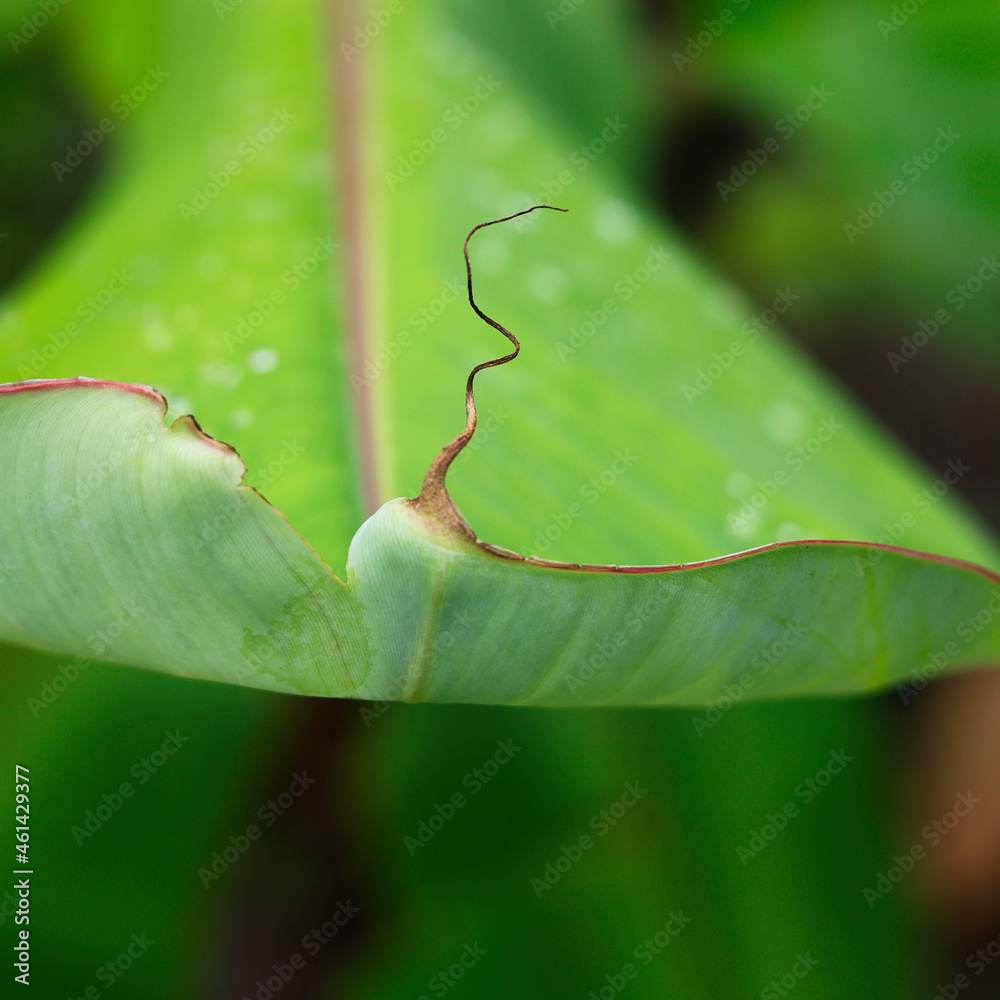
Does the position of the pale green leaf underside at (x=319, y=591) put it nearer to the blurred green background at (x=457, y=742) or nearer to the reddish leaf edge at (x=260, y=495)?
the reddish leaf edge at (x=260, y=495)

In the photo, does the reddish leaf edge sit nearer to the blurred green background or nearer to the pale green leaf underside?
the pale green leaf underside

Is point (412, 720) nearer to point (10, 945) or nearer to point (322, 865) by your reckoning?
point (322, 865)

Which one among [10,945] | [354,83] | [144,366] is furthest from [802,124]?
[10,945]

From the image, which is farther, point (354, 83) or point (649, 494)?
point (354, 83)

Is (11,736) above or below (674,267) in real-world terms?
below

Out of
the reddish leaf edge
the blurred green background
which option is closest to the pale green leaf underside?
the reddish leaf edge

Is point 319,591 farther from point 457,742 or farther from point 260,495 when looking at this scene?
point 457,742

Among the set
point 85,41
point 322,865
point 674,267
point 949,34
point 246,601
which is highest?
point 949,34

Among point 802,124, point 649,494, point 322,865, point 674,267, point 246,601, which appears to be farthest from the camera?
point 802,124
